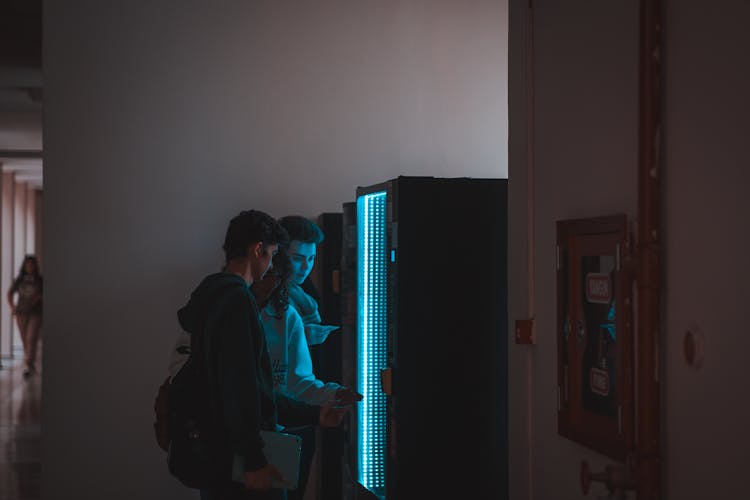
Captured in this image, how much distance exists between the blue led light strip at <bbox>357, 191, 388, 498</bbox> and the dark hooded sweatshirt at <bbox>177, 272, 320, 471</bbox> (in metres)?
0.88

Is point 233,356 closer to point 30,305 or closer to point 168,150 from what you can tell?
point 168,150

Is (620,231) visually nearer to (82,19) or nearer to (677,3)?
(677,3)

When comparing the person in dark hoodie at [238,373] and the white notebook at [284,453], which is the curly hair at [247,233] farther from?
the white notebook at [284,453]

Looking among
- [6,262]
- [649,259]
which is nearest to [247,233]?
[649,259]

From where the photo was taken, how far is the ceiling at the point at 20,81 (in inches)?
270

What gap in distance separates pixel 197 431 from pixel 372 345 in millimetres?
1076

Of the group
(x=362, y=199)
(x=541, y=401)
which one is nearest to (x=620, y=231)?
(x=541, y=401)

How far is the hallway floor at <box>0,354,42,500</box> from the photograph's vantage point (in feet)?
20.9

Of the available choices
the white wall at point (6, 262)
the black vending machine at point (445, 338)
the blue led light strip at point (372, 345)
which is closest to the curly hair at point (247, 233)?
the black vending machine at point (445, 338)

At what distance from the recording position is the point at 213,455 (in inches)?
119

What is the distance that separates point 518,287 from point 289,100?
91.7 inches

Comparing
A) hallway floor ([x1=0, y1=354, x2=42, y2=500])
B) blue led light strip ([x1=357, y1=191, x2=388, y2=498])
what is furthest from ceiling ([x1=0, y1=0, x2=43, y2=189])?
blue led light strip ([x1=357, y1=191, x2=388, y2=498])

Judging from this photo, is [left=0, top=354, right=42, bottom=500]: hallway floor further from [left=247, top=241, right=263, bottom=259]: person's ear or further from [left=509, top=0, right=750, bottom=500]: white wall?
[left=509, top=0, right=750, bottom=500]: white wall

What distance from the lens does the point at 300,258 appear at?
442cm
